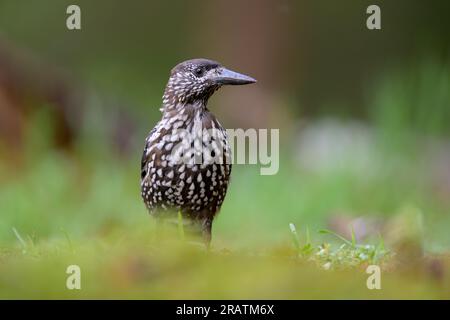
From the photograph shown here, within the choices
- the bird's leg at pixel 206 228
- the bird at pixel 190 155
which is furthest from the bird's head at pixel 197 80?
the bird's leg at pixel 206 228

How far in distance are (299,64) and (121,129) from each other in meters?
3.28

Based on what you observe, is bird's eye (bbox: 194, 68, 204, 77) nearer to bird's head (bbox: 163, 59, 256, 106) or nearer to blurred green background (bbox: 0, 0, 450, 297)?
bird's head (bbox: 163, 59, 256, 106)

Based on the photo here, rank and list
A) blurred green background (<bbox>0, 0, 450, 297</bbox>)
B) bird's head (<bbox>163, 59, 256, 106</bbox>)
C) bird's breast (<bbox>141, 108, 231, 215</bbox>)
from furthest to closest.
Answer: blurred green background (<bbox>0, 0, 450, 297</bbox>) < bird's head (<bbox>163, 59, 256, 106</bbox>) < bird's breast (<bbox>141, 108, 231, 215</bbox>)

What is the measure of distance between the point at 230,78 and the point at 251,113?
5.83m

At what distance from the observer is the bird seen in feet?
16.9

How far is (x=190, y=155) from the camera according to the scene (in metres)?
5.15

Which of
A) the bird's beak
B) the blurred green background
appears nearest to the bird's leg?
the blurred green background

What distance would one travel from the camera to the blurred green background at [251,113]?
290 inches

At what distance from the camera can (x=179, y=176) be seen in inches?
203

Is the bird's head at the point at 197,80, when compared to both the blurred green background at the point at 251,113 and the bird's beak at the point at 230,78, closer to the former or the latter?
the bird's beak at the point at 230,78

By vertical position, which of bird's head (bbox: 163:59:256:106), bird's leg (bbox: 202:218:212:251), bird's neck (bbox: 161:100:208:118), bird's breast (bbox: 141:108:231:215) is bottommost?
bird's leg (bbox: 202:218:212:251)

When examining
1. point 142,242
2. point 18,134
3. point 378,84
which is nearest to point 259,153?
point 378,84

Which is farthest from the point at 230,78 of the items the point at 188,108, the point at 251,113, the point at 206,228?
the point at 251,113

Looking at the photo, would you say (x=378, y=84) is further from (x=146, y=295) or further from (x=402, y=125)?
(x=146, y=295)
